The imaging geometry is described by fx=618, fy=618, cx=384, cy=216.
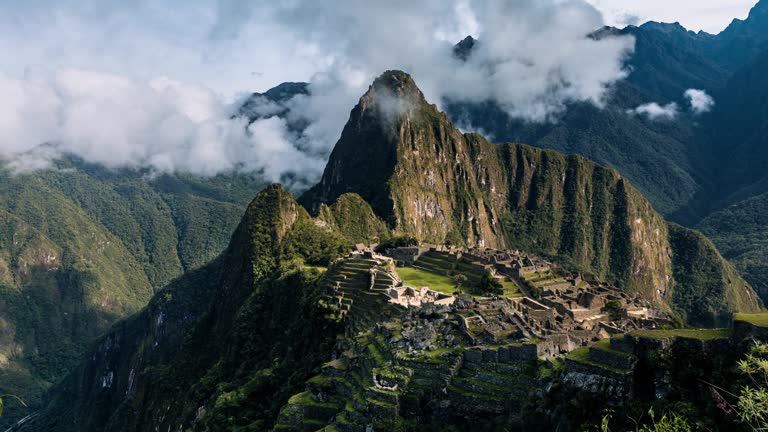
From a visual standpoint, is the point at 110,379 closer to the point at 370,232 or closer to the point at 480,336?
the point at 370,232

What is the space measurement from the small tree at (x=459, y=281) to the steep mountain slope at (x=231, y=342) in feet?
48.0

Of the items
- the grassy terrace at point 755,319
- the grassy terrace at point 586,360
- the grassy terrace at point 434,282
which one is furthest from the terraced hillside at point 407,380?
the grassy terrace at point 434,282

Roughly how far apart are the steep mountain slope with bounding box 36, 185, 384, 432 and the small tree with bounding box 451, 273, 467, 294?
48.0ft

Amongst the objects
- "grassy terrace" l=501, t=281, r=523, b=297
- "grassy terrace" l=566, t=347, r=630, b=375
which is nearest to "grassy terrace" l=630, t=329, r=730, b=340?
"grassy terrace" l=566, t=347, r=630, b=375

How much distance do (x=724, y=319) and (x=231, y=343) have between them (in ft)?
462

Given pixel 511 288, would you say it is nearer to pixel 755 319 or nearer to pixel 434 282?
pixel 434 282

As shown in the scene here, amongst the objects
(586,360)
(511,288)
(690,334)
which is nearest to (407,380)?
(586,360)

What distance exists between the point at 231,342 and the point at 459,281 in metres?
34.2

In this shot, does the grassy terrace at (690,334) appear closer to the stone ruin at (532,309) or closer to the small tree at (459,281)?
the stone ruin at (532,309)

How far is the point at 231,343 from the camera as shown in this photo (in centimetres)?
8488

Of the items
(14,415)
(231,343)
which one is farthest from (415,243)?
(14,415)

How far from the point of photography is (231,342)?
85188 mm

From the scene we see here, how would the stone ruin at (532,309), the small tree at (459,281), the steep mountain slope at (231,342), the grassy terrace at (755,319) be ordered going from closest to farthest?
the grassy terrace at (755,319) → the stone ruin at (532,309) → the steep mountain slope at (231,342) → the small tree at (459,281)

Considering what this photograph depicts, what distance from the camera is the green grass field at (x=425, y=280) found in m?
65.4
